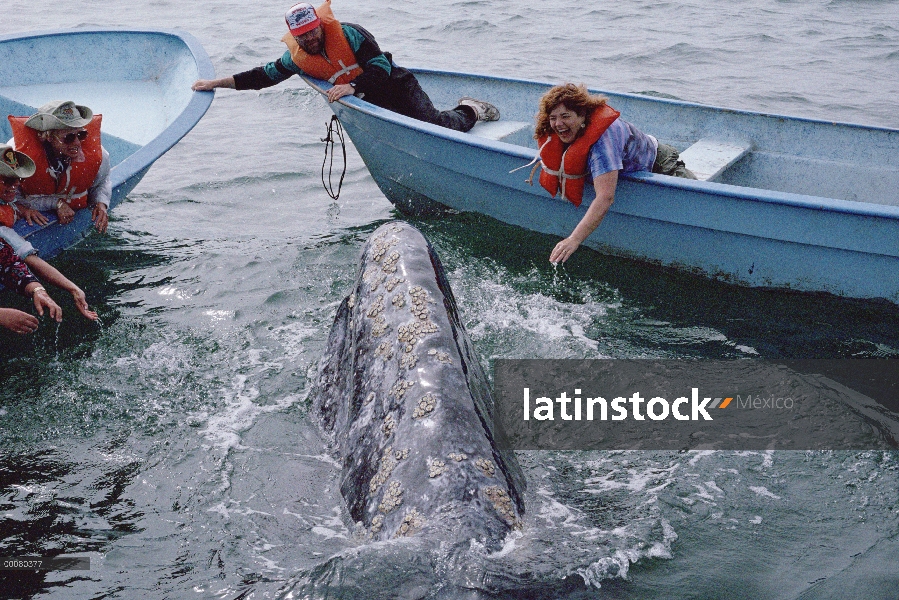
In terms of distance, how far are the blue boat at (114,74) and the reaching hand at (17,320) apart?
4.89 meters

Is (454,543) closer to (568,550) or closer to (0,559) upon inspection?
(568,550)

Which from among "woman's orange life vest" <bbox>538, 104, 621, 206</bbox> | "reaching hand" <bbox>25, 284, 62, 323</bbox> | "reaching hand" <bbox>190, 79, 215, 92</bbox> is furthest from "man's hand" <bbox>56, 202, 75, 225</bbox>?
"woman's orange life vest" <bbox>538, 104, 621, 206</bbox>

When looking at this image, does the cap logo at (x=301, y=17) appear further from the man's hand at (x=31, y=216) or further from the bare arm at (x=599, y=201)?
the bare arm at (x=599, y=201)

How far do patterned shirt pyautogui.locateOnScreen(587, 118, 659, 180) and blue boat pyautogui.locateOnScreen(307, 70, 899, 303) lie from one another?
0.60 ft

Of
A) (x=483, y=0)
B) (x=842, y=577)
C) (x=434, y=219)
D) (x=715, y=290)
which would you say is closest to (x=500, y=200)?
(x=434, y=219)

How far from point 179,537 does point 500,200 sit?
517 cm

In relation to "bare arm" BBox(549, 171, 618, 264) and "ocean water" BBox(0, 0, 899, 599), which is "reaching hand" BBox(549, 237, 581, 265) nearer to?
"bare arm" BBox(549, 171, 618, 264)

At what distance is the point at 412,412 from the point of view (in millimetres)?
3582

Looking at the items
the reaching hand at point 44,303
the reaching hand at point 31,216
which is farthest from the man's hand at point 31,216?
the reaching hand at point 44,303

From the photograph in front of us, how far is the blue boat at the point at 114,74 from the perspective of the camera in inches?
427

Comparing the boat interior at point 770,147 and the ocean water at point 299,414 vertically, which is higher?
the boat interior at point 770,147

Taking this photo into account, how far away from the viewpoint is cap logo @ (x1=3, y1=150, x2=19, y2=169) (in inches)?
257

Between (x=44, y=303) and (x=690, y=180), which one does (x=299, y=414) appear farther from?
(x=690, y=180)

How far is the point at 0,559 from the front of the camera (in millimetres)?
4367
